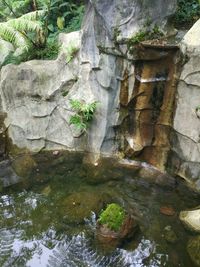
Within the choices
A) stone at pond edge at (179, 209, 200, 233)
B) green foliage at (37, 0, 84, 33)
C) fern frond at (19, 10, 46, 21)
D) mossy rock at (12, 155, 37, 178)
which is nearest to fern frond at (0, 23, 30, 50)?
fern frond at (19, 10, 46, 21)

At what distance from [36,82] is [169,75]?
2.91 metres

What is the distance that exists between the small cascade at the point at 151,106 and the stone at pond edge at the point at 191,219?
4.44ft

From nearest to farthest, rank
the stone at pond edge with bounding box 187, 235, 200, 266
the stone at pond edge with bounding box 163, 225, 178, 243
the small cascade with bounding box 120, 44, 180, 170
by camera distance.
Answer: the stone at pond edge with bounding box 187, 235, 200, 266
the stone at pond edge with bounding box 163, 225, 178, 243
the small cascade with bounding box 120, 44, 180, 170

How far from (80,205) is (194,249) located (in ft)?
7.29

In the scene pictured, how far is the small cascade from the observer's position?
7.06m

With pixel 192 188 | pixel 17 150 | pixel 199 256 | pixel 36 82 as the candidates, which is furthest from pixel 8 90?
pixel 199 256

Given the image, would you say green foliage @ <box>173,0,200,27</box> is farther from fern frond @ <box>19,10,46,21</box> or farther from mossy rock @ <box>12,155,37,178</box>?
mossy rock @ <box>12,155,37,178</box>

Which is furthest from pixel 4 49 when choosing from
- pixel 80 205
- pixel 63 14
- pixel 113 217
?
pixel 113 217

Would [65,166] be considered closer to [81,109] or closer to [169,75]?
[81,109]

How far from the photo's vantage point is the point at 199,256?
5633 mm

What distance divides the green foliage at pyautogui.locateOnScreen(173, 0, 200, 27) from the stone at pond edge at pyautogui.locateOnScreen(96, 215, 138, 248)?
181 inches

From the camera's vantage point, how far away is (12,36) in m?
8.23

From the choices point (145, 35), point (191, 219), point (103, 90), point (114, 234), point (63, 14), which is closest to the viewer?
point (114, 234)

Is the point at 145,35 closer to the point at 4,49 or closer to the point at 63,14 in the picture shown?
the point at 63,14
